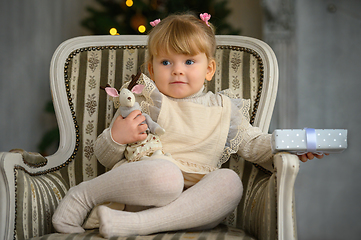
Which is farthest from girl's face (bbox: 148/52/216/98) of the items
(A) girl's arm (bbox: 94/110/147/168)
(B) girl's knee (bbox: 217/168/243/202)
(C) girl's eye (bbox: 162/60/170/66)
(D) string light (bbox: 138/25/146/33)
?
(D) string light (bbox: 138/25/146/33)

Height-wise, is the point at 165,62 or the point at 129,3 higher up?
the point at 129,3

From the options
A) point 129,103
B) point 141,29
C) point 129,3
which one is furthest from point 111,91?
point 129,3

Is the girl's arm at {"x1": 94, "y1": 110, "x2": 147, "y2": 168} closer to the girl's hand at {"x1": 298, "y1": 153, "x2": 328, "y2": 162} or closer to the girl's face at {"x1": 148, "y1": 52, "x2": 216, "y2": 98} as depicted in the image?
the girl's face at {"x1": 148, "y1": 52, "x2": 216, "y2": 98}

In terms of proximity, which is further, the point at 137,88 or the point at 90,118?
the point at 90,118

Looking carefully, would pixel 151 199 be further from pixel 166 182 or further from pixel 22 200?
pixel 22 200

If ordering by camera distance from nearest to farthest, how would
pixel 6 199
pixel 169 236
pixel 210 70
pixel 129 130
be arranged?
pixel 169 236, pixel 6 199, pixel 129 130, pixel 210 70

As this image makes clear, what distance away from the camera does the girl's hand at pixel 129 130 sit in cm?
102

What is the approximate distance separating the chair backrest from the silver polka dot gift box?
372 mm

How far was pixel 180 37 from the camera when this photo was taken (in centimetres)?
109

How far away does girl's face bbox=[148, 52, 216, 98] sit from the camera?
3.63 feet

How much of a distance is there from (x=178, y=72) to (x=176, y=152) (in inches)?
9.3

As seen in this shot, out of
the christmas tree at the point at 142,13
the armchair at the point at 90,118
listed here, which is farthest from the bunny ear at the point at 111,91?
the christmas tree at the point at 142,13

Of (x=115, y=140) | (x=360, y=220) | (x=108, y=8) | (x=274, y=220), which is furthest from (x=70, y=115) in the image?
(x=360, y=220)

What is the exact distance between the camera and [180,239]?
0.78 meters
